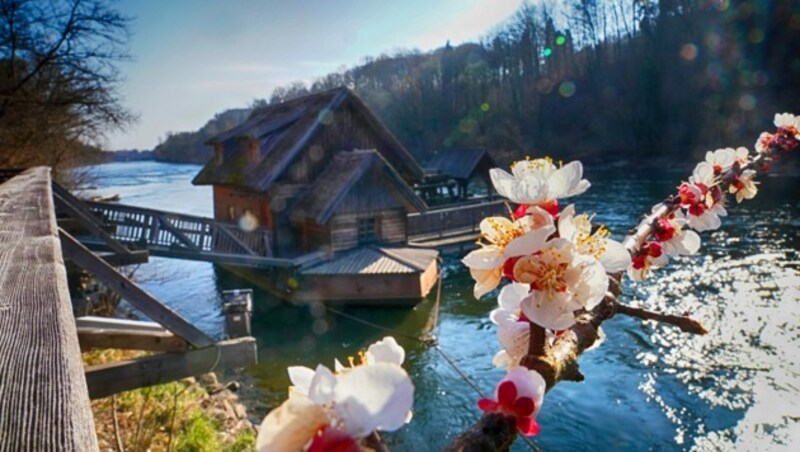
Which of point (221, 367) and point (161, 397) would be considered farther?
point (161, 397)

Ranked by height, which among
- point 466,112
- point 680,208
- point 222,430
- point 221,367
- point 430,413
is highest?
point 466,112

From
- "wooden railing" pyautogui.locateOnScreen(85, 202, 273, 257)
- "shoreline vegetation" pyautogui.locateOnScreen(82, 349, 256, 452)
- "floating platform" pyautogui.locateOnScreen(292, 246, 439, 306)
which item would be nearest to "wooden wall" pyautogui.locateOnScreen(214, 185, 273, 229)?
"wooden railing" pyautogui.locateOnScreen(85, 202, 273, 257)

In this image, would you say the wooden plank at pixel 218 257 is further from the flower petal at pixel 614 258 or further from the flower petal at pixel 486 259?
the flower petal at pixel 614 258

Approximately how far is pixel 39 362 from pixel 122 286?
337 centimetres

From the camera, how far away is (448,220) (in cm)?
2253

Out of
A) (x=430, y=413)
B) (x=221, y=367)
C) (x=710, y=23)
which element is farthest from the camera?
(x=710, y=23)

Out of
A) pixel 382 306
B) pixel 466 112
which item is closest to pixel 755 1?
pixel 466 112

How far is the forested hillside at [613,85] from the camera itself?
47875 mm

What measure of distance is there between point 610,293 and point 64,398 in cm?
109

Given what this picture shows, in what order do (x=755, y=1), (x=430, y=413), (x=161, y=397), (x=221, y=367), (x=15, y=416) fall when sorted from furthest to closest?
(x=755, y=1), (x=430, y=413), (x=161, y=397), (x=221, y=367), (x=15, y=416)

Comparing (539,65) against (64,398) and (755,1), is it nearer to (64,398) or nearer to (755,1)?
(755,1)

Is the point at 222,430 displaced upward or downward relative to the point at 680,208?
downward

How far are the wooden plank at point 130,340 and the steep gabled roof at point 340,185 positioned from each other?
11.6m

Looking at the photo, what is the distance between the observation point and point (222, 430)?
799cm
